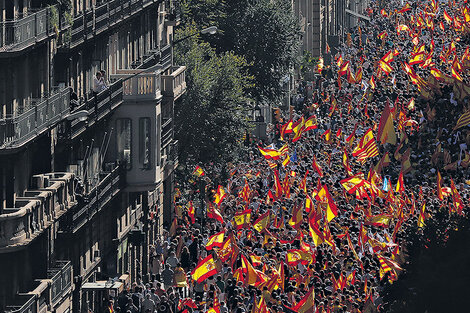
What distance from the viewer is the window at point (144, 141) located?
61.0 m

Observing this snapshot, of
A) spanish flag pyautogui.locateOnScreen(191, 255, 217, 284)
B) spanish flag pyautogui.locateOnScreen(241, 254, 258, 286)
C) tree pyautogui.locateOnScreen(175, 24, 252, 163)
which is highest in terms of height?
spanish flag pyautogui.locateOnScreen(241, 254, 258, 286)

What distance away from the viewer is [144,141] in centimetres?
6103

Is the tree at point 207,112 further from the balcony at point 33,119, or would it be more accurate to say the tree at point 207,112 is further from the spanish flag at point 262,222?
the balcony at point 33,119

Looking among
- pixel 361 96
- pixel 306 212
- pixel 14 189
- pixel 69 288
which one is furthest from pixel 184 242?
pixel 361 96

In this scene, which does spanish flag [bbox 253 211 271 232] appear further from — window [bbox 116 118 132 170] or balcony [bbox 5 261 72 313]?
balcony [bbox 5 261 72 313]

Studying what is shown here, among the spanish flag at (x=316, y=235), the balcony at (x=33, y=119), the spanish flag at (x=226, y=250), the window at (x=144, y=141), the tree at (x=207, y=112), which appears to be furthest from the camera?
the tree at (x=207, y=112)

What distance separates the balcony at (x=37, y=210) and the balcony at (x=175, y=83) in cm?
1908

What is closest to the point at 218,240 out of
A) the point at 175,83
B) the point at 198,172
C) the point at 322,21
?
the point at 175,83

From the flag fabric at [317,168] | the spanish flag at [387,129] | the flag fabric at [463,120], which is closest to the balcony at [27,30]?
the flag fabric at [317,168]

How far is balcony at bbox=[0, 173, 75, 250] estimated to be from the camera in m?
43.9

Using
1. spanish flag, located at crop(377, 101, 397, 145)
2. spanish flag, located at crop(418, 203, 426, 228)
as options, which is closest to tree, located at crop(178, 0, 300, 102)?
spanish flag, located at crop(377, 101, 397, 145)

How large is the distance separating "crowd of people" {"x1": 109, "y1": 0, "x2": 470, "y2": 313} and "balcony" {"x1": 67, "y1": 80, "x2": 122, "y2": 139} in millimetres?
4620

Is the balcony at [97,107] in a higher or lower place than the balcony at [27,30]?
lower

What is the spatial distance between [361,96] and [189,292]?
3237 cm
